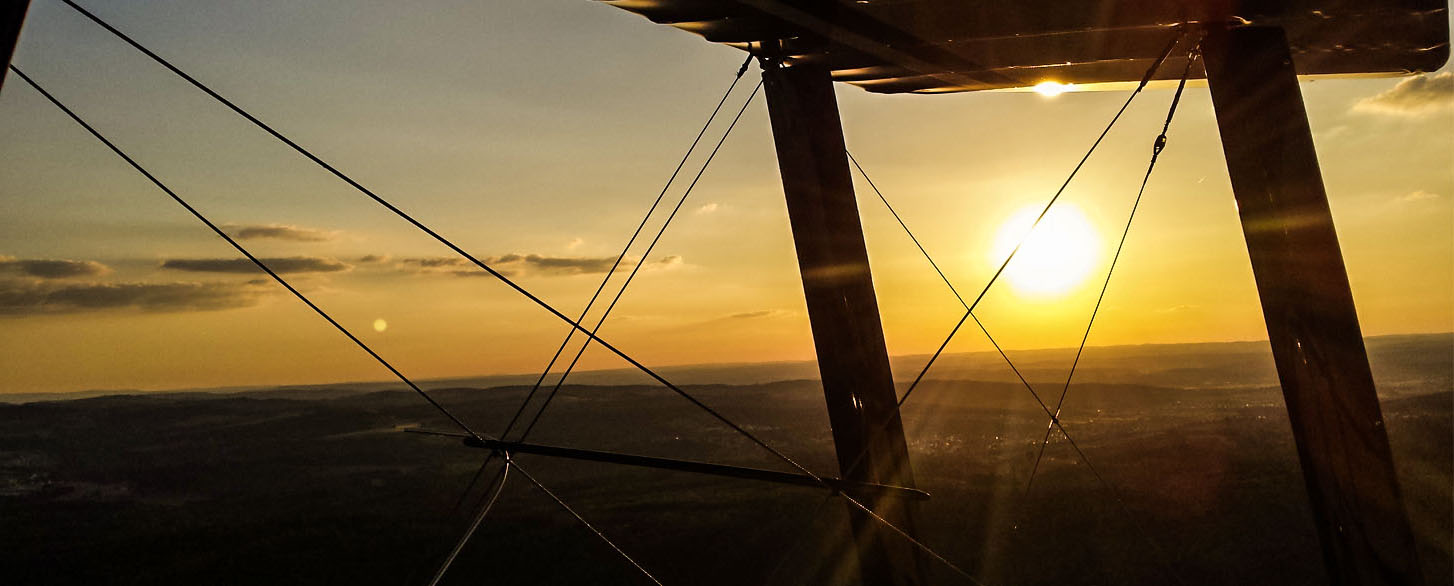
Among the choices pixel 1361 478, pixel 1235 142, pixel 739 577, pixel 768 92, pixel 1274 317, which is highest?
pixel 768 92

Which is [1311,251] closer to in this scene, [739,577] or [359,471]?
[739,577]

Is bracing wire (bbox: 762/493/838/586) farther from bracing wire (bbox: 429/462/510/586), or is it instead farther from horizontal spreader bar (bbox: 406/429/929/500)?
bracing wire (bbox: 429/462/510/586)

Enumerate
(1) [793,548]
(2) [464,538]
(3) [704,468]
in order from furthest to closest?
(1) [793,548], (3) [704,468], (2) [464,538]

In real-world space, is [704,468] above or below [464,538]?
above

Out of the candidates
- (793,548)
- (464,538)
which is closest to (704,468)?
(464,538)

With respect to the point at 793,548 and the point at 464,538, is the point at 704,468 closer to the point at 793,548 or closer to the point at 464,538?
the point at 464,538

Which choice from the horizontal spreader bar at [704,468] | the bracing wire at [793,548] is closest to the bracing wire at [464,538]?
the horizontal spreader bar at [704,468]

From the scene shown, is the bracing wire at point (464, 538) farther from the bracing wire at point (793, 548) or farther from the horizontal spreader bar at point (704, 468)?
the bracing wire at point (793, 548)

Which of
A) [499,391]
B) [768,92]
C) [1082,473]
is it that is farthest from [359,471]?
[768,92]
